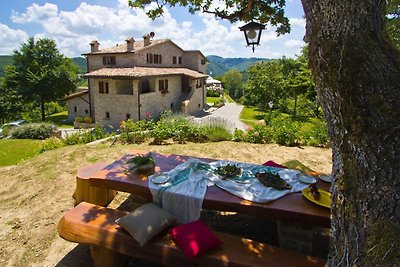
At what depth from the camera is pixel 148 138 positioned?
9.37m

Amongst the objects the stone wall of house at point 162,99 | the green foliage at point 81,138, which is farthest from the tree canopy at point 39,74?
the green foliage at point 81,138

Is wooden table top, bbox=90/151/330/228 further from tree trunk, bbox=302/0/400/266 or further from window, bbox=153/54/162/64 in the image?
window, bbox=153/54/162/64

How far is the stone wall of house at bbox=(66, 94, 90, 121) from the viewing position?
25.5m

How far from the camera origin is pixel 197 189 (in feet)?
12.1

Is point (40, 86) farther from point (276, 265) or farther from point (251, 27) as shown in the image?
point (276, 265)

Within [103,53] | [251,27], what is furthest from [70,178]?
[103,53]

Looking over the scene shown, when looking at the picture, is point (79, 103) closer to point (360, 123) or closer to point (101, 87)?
point (101, 87)

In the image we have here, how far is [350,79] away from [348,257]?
3.67 feet

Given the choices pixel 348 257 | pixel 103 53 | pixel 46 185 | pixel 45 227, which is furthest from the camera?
pixel 103 53

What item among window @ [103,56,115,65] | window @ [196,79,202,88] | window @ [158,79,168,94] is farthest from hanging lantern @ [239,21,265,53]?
window @ [196,79,202,88]

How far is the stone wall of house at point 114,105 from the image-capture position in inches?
811

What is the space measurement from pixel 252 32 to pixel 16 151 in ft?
39.1

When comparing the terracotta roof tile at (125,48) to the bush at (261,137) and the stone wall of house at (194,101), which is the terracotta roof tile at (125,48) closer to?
the stone wall of house at (194,101)

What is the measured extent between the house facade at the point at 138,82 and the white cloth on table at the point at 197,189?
53.7 ft
